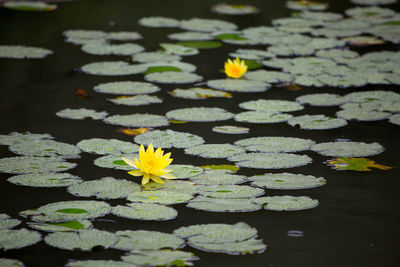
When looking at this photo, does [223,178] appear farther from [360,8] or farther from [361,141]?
[360,8]

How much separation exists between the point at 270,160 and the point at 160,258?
40.5 inches

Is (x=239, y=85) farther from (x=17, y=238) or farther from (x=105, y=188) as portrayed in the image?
(x=17, y=238)

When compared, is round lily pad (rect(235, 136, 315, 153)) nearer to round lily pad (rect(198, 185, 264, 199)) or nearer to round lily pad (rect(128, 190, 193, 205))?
round lily pad (rect(198, 185, 264, 199))

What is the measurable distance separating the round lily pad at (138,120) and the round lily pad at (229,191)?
0.85 m

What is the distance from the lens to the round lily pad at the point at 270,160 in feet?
10.2

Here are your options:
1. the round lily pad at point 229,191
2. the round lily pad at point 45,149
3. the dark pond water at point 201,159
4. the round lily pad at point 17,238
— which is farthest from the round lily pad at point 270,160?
the round lily pad at point 17,238

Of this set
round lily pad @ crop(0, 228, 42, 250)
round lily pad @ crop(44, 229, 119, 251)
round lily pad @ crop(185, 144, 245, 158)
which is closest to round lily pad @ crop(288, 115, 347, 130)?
round lily pad @ crop(185, 144, 245, 158)

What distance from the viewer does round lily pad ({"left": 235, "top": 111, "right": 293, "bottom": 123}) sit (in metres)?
3.73

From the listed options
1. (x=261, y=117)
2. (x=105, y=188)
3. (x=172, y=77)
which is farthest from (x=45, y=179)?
(x=172, y=77)

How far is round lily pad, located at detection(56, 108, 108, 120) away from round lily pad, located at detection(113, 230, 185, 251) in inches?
53.1

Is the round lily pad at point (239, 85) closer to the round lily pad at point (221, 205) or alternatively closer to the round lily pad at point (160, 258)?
the round lily pad at point (221, 205)

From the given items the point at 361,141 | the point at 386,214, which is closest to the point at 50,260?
the point at 386,214

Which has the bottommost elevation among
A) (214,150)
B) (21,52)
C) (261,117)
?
(214,150)

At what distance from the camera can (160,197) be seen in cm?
278
